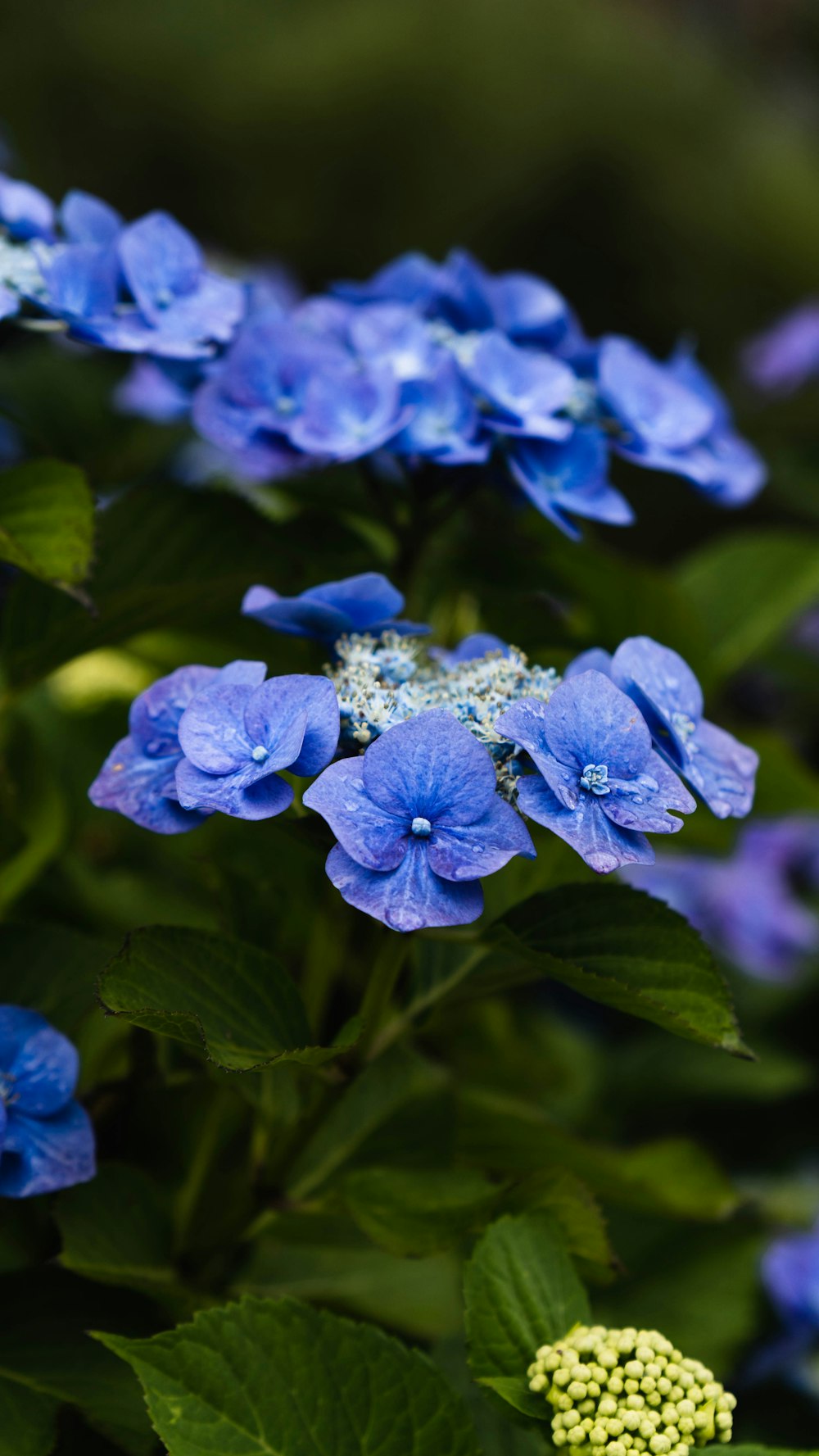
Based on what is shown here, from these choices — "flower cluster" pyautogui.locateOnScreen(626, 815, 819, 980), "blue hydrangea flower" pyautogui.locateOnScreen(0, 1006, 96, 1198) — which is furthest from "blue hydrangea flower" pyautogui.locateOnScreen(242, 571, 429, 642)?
"flower cluster" pyautogui.locateOnScreen(626, 815, 819, 980)

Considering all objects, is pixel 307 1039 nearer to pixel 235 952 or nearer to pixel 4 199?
pixel 235 952

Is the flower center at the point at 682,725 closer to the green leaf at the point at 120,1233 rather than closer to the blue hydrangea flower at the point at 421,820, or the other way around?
the blue hydrangea flower at the point at 421,820

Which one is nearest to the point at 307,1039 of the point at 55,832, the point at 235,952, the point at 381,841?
the point at 235,952

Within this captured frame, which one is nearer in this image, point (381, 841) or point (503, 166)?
point (381, 841)

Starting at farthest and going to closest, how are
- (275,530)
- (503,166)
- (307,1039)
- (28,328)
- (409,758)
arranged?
(503,166), (275,530), (28,328), (307,1039), (409,758)

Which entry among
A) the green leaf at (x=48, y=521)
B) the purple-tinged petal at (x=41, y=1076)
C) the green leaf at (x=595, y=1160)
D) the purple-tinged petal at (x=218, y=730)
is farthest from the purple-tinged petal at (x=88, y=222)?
the green leaf at (x=595, y=1160)

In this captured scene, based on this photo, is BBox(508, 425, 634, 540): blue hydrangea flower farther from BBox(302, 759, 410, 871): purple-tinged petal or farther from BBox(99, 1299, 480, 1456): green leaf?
BBox(99, 1299, 480, 1456): green leaf
